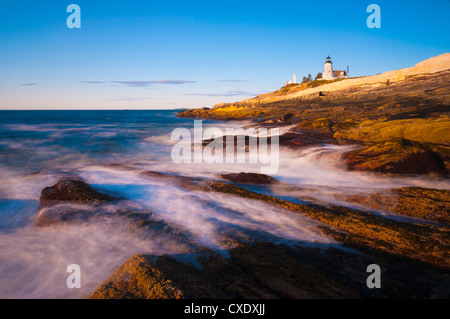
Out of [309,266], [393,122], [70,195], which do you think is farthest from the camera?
[393,122]

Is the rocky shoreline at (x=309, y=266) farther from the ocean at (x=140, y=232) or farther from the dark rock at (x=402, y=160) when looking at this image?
the dark rock at (x=402, y=160)

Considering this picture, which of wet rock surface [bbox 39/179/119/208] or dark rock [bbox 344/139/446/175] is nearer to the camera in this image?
wet rock surface [bbox 39/179/119/208]

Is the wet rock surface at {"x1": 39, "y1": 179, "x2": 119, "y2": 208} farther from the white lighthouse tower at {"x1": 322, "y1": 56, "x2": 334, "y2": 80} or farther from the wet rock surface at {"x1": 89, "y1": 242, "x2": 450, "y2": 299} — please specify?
the white lighthouse tower at {"x1": 322, "y1": 56, "x2": 334, "y2": 80}

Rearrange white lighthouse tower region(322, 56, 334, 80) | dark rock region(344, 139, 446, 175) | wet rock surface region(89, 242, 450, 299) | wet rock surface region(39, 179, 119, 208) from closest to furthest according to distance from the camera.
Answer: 1. wet rock surface region(89, 242, 450, 299)
2. wet rock surface region(39, 179, 119, 208)
3. dark rock region(344, 139, 446, 175)
4. white lighthouse tower region(322, 56, 334, 80)

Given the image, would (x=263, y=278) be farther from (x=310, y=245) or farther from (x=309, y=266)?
(x=310, y=245)

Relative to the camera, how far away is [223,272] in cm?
365

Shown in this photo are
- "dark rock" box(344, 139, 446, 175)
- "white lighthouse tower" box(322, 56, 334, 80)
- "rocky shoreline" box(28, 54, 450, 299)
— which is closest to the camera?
"rocky shoreline" box(28, 54, 450, 299)

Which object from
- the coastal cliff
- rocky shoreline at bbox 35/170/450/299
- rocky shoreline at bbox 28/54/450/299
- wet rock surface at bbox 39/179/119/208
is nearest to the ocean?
rocky shoreline at bbox 28/54/450/299

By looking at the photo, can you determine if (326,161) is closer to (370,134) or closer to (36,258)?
(370,134)

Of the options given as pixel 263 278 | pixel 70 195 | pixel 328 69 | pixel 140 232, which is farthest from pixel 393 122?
pixel 328 69

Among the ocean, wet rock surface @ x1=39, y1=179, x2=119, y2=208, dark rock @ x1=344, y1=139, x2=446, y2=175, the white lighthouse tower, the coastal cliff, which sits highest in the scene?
the white lighthouse tower

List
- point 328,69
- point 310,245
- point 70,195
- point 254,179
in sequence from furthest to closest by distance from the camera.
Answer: point 328,69, point 254,179, point 70,195, point 310,245

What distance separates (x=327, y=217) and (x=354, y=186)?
3.49 m

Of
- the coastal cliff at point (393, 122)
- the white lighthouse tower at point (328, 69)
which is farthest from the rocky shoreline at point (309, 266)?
the white lighthouse tower at point (328, 69)
